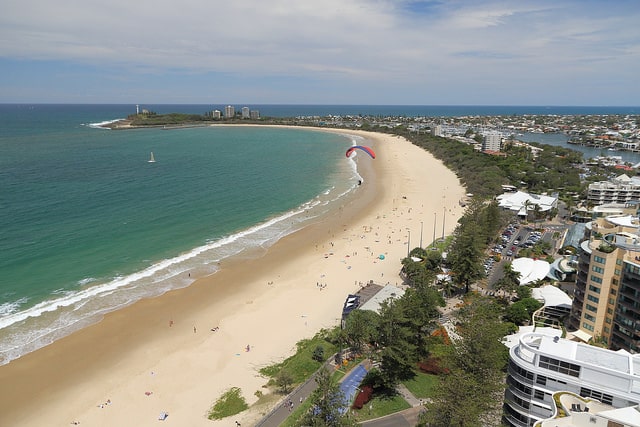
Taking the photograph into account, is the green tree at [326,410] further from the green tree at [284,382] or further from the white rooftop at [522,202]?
the white rooftop at [522,202]

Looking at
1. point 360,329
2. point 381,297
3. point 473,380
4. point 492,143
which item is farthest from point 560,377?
point 492,143

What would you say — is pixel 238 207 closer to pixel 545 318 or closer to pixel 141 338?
pixel 141 338

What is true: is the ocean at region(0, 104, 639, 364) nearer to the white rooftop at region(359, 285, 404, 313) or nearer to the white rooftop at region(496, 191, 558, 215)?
the white rooftop at region(359, 285, 404, 313)

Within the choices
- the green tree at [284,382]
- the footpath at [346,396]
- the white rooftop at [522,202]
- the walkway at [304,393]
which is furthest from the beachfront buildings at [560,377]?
the white rooftop at [522,202]

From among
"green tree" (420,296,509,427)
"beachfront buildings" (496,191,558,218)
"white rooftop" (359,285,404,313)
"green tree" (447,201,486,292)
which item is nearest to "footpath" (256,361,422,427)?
"green tree" (420,296,509,427)

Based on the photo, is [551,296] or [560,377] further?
[551,296]

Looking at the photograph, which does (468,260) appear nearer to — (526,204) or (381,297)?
(381,297)
